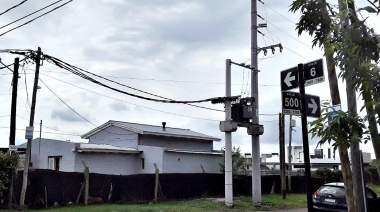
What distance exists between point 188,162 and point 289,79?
27416 millimetres

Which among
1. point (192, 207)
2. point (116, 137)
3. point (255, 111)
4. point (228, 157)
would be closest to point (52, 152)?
point (116, 137)

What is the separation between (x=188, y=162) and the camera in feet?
113

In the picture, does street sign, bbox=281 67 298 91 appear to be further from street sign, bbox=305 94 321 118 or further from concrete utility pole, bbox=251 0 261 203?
concrete utility pole, bbox=251 0 261 203

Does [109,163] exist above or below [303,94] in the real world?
below

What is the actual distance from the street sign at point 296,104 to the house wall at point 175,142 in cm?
2951

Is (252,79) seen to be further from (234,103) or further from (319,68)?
(319,68)

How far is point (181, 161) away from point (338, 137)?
29.8m

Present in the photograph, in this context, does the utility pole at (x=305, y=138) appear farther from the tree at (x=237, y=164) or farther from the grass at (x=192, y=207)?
the tree at (x=237, y=164)

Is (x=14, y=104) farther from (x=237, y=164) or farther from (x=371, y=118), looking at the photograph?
(x=371, y=118)

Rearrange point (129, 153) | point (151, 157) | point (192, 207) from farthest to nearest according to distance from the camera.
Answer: point (129, 153) < point (151, 157) < point (192, 207)

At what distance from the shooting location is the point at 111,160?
3281 centimetres

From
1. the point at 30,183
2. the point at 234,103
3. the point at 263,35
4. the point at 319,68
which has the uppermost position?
the point at 263,35

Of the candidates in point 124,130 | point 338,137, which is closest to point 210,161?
point 124,130

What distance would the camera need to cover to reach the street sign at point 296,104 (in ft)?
24.1
